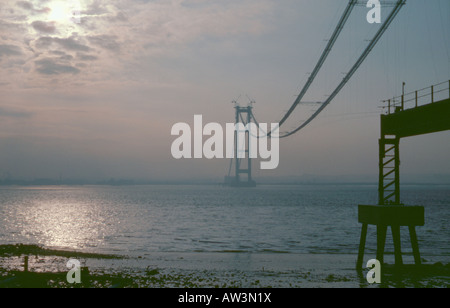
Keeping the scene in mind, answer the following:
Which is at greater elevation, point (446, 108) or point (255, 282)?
point (446, 108)

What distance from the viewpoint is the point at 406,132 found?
22516 millimetres

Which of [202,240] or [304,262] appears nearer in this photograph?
[304,262]

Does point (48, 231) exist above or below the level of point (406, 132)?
below

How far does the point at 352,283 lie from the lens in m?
20.0

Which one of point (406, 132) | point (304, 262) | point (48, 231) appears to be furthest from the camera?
point (48, 231)

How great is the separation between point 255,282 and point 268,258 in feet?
33.1

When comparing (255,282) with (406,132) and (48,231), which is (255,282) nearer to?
(406,132)

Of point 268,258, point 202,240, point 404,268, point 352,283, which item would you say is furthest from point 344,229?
point 352,283

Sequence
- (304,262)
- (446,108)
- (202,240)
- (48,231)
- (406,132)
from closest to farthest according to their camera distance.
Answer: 1. (446,108)
2. (406,132)
3. (304,262)
4. (202,240)
5. (48,231)

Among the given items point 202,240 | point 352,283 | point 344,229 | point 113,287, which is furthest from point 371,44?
point 113,287

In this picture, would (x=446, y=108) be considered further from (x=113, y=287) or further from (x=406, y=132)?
(x=113, y=287)

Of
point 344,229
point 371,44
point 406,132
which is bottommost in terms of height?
point 344,229

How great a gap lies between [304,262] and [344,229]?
35882 millimetres
